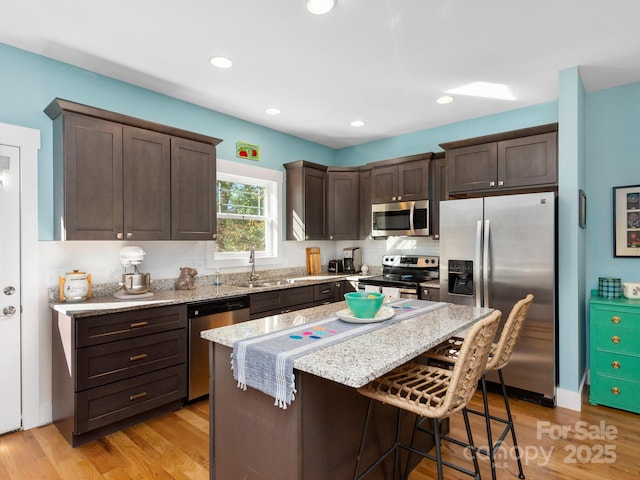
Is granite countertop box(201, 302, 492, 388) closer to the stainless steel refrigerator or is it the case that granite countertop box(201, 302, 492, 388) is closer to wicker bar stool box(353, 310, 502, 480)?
wicker bar stool box(353, 310, 502, 480)

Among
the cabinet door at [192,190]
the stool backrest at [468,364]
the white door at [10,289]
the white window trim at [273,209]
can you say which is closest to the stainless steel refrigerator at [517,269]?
the stool backrest at [468,364]

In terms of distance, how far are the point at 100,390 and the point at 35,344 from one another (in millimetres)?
684

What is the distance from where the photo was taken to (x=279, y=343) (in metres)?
1.61

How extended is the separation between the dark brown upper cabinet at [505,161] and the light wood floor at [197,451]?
2018mm

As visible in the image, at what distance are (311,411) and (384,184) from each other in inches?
141

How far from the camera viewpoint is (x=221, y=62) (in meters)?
2.86

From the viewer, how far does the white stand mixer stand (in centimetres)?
295

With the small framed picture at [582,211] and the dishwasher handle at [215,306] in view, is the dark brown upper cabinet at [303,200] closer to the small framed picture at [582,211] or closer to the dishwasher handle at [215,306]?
the dishwasher handle at [215,306]

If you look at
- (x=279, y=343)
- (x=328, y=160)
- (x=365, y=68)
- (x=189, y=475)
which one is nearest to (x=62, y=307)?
(x=189, y=475)

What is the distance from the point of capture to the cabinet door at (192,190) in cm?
324

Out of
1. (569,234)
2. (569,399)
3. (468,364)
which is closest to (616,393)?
(569,399)

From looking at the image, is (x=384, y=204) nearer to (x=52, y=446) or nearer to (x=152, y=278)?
(x=152, y=278)

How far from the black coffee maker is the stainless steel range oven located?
45 cm

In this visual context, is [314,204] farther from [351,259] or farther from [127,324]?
[127,324]
